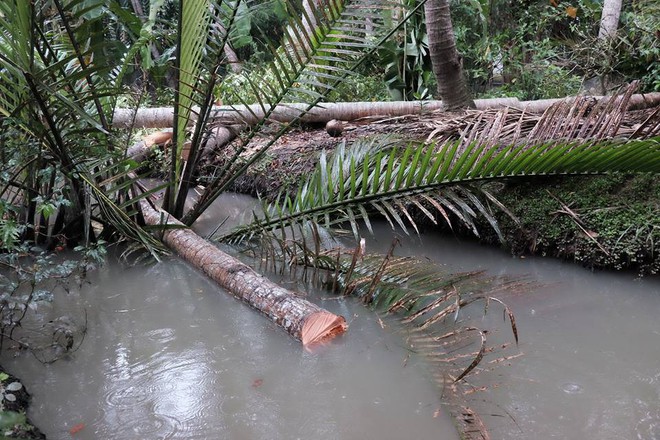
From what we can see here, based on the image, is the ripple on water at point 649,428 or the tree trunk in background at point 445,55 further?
the tree trunk in background at point 445,55

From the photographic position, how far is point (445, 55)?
455 cm

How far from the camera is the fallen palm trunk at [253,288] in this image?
7.73 feet

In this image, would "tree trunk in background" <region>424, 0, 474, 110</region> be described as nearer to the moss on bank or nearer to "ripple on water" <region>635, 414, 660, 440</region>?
the moss on bank

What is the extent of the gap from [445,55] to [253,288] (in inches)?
106

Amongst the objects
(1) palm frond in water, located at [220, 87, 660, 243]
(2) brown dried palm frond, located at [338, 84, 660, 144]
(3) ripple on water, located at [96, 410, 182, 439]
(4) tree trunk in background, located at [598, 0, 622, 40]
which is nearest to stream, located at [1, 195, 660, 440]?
(3) ripple on water, located at [96, 410, 182, 439]

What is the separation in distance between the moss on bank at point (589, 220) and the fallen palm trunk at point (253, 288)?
149 cm

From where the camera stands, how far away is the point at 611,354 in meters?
2.25

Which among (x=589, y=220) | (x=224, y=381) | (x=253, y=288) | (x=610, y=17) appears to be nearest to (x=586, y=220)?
(x=589, y=220)

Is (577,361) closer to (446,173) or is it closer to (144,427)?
(446,173)

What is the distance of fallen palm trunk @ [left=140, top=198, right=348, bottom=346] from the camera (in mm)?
2357

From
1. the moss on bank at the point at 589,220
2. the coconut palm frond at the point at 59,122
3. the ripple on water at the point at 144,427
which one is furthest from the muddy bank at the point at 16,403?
the moss on bank at the point at 589,220

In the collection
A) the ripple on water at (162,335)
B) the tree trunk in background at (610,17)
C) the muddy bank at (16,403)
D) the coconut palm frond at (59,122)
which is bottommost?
the ripple on water at (162,335)

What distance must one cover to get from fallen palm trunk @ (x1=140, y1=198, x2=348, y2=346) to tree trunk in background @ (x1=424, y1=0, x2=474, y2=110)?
2.38 meters

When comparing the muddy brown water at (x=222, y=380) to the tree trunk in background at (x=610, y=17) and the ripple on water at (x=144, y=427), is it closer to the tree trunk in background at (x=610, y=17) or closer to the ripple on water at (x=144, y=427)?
the ripple on water at (x=144, y=427)
